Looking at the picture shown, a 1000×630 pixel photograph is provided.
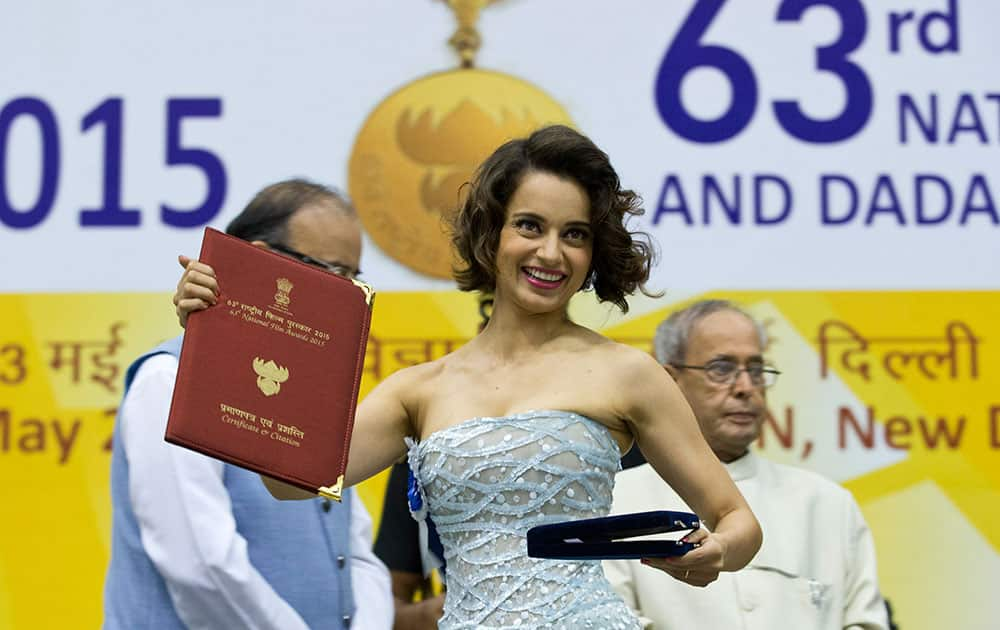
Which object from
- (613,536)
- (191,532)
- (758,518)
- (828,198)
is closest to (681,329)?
(758,518)

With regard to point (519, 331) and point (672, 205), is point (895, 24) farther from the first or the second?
point (519, 331)

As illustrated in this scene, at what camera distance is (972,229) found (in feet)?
14.6

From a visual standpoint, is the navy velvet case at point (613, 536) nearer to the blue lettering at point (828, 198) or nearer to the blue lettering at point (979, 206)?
the blue lettering at point (828, 198)

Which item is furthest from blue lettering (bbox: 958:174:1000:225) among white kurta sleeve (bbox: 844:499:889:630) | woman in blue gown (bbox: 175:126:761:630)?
woman in blue gown (bbox: 175:126:761:630)

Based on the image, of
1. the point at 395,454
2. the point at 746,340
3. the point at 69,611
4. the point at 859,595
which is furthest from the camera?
the point at 69,611

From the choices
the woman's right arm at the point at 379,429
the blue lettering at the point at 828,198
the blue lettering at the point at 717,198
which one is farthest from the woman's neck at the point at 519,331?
the blue lettering at the point at 828,198

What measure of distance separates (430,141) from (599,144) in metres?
0.47

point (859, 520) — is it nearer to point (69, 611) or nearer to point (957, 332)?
point (957, 332)

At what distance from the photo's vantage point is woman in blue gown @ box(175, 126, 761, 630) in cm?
225

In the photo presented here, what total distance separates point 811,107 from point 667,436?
7.72 feet

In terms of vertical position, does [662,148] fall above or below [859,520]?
above

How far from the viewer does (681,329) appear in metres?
3.78

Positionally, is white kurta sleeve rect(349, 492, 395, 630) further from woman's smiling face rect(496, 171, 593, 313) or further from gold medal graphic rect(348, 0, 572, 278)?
woman's smiling face rect(496, 171, 593, 313)

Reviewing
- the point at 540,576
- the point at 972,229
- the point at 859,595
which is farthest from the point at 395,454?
the point at 972,229
